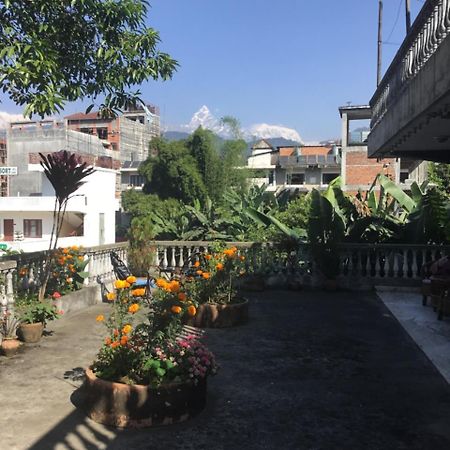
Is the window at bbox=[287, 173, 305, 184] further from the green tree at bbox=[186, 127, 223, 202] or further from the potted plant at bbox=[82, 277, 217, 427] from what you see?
the potted plant at bbox=[82, 277, 217, 427]

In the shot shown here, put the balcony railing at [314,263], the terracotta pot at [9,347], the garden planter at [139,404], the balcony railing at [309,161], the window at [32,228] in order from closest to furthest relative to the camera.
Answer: the garden planter at [139,404]
the terracotta pot at [9,347]
the balcony railing at [314,263]
the window at [32,228]
the balcony railing at [309,161]

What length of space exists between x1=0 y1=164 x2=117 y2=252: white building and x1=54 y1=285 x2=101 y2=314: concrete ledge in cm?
3496

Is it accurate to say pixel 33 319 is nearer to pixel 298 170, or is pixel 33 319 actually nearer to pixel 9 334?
pixel 9 334

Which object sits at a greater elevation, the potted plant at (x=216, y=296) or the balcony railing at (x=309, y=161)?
the balcony railing at (x=309, y=161)

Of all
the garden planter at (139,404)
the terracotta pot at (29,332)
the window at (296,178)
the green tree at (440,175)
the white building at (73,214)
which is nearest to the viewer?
the garden planter at (139,404)

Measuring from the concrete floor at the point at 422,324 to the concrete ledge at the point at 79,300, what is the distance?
5.33 meters

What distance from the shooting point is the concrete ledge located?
7.83 meters

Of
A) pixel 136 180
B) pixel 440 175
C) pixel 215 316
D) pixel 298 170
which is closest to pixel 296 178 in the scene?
pixel 298 170

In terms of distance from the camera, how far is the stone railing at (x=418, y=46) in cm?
476

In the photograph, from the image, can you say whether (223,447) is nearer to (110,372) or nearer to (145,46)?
(110,372)

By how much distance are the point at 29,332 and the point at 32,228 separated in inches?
1701

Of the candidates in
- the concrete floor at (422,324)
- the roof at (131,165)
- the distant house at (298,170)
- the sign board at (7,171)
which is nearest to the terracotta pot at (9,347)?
the concrete floor at (422,324)

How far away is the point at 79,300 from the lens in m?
8.41

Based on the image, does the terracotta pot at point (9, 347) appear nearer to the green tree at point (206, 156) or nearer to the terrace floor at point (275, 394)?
the terrace floor at point (275, 394)
